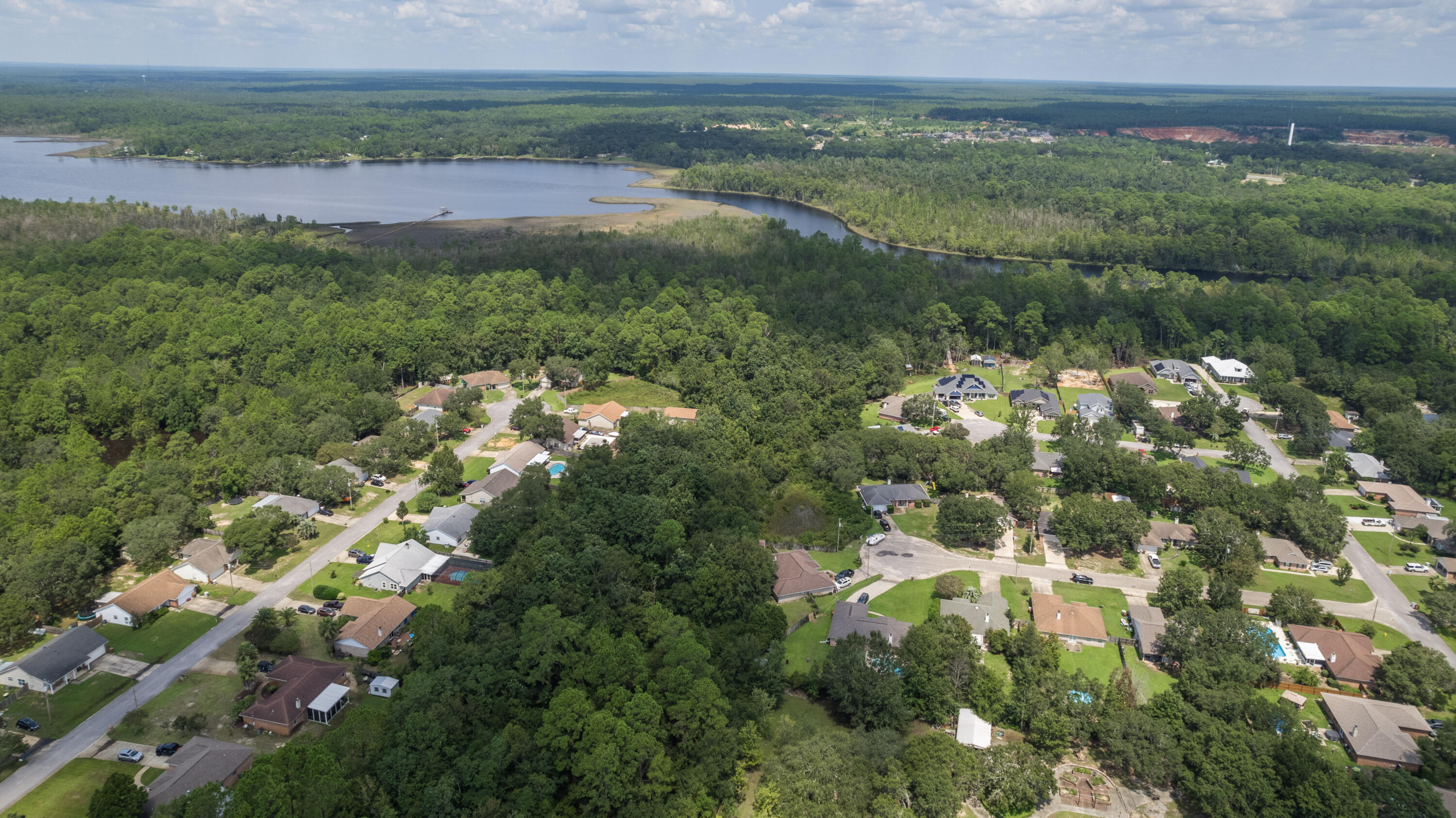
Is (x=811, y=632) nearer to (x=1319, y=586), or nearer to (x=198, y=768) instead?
(x=198, y=768)

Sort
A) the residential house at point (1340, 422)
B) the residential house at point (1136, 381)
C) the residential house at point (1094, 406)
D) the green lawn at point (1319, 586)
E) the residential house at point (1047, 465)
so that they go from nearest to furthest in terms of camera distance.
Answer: the green lawn at point (1319, 586)
the residential house at point (1047, 465)
the residential house at point (1340, 422)
the residential house at point (1094, 406)
the residential house at point (1136, 381)

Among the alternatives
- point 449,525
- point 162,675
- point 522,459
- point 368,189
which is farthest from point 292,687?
point 368,189

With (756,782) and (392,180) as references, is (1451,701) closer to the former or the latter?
(756,782)

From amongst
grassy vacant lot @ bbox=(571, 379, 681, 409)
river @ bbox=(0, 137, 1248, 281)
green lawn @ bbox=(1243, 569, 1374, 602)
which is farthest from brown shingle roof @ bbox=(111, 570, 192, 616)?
river @ bbox=(0, 137, 1248, 281)

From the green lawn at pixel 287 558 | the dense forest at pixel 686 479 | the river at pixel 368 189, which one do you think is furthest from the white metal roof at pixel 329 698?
the river at pixel 368 189

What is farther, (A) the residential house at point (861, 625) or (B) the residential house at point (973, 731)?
(A) the residential house at point (861, 625)

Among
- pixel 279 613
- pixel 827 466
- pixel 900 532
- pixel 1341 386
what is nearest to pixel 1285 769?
pixel 900 532

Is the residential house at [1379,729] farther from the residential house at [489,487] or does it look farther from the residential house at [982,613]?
the residential house at [489,487]
